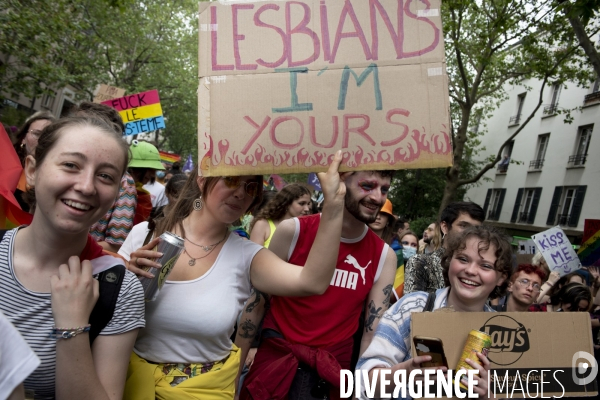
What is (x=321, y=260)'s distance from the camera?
2.18m

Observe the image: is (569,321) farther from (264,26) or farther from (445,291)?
(264,26)

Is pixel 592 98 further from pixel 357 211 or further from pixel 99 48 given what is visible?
pixel 357 211

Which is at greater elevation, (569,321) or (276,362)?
(569,321)

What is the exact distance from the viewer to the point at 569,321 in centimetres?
229

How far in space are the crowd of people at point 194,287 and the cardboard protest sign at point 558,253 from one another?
4032 mm

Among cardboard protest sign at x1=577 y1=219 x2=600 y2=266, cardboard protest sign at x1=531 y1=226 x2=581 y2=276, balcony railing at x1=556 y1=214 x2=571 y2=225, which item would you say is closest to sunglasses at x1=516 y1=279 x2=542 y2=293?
cardboard protest sign at x1=531 y1=226 x2=581 y2=276

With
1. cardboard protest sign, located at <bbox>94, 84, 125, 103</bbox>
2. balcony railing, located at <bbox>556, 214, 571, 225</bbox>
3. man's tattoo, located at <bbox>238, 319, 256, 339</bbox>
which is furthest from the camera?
balcony railing, located at <bbox>556, 214, 571, 225</bbox>

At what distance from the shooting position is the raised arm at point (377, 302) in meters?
2.82

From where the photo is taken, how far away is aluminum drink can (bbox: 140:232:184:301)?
6.44 feet

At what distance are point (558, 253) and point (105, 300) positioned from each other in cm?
687

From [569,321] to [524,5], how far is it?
1294 cm

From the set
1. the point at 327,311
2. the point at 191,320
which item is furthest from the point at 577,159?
the point at 191,320

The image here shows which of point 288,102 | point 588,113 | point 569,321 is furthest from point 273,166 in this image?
point 588,113

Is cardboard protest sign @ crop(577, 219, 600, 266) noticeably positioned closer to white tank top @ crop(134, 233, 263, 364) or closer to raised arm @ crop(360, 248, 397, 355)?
raised arm @ crop(360, 248, 397, 355)
